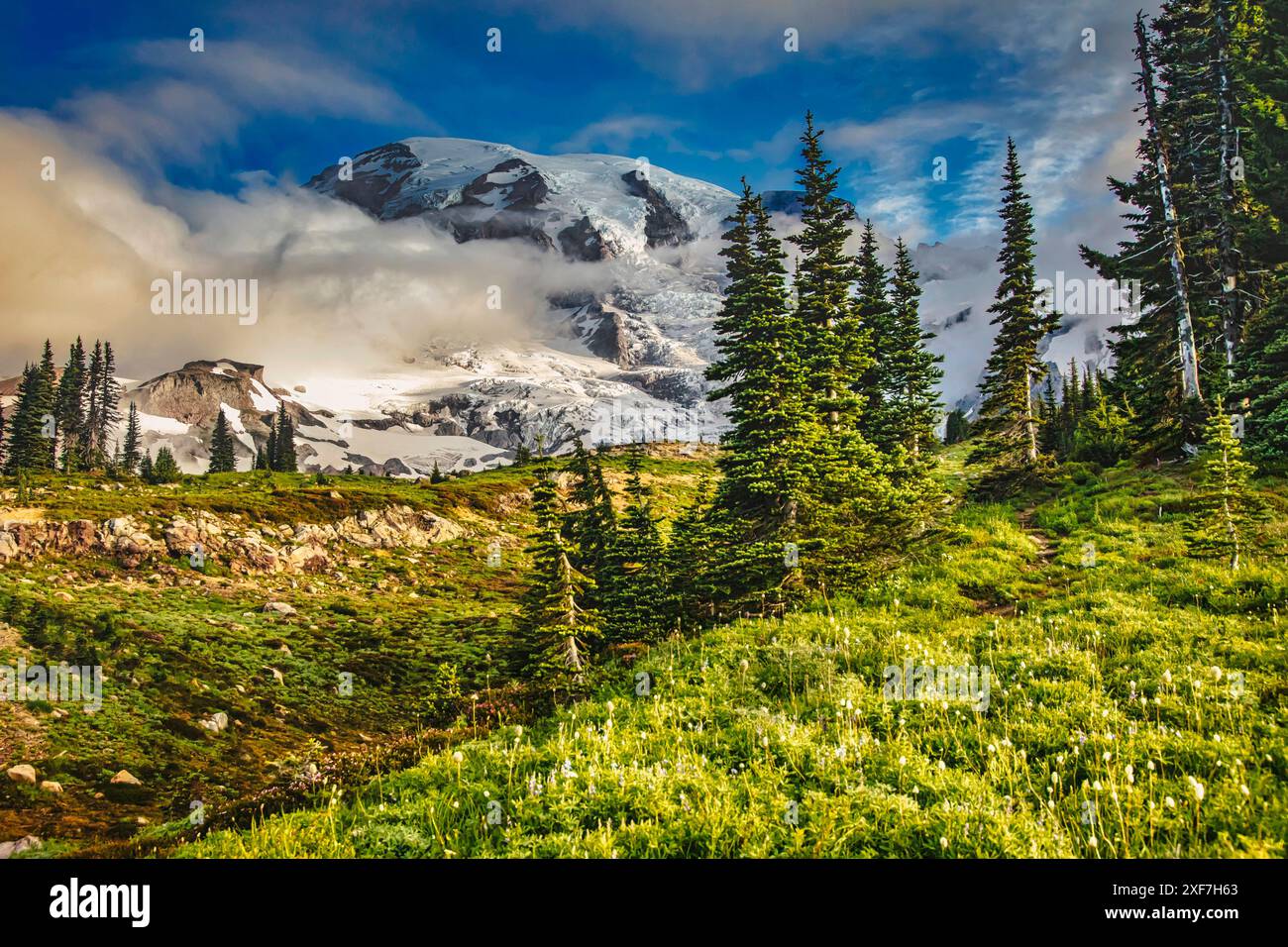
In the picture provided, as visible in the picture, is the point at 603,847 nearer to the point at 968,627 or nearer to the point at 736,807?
the point at 736,807

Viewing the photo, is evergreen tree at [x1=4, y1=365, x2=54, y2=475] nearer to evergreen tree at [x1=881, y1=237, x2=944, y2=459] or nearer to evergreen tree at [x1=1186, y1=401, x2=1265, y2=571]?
evergreen tree at [x1=881, y1=237, x2=944, y2=459]

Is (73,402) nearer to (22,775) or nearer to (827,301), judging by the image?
Result: (22,775)

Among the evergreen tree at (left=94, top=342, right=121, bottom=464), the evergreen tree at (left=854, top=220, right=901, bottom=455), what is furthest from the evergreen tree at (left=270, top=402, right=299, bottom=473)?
the evergreen tree at (left=854, top=220, right=901, bottom=455)

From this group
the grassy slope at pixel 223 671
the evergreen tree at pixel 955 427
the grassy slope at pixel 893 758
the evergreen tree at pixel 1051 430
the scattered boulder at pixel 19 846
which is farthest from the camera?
the evergreen tree at pixel 955 427

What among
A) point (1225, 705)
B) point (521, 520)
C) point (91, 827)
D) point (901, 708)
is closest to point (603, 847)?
point (901, 708)

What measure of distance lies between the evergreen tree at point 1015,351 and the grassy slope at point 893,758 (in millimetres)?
24031

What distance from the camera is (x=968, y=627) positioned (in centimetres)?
1128

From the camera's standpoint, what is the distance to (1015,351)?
113ft

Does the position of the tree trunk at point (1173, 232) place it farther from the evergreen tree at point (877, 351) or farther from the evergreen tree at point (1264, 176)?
the evergreen tree at point (877, 351)

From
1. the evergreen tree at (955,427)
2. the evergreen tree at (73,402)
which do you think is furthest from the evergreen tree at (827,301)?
the evergreen tree at (73,402)

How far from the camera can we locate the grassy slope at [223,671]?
12195mm

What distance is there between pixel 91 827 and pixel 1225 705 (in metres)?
18.4

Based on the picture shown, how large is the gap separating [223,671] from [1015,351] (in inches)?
1652

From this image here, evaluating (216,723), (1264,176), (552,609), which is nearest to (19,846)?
(216,723)
